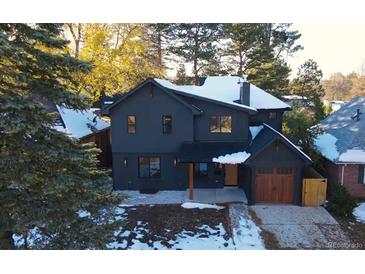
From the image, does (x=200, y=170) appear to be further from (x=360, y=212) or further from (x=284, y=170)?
(x=360, y=212)

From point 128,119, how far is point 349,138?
1205 centimetres

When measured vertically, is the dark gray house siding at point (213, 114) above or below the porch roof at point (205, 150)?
above

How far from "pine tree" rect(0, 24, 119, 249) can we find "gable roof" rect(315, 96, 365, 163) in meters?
12.8

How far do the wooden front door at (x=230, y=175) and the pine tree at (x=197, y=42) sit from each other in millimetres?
16941

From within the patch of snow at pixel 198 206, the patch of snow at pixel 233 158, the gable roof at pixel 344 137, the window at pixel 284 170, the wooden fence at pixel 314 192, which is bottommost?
the patch of snow at pixel 198 206

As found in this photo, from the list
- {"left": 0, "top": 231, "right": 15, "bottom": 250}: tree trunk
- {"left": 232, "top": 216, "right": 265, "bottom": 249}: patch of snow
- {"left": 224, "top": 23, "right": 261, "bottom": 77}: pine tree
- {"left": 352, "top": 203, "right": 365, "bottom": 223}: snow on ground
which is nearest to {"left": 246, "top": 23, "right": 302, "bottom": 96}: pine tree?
{"left": 224, "top": 23, "right": 261, "bottom": 77}: pine tree

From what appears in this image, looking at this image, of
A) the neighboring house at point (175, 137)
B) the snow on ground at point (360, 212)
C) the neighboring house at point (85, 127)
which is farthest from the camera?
the neighboring house at point (85, 127)

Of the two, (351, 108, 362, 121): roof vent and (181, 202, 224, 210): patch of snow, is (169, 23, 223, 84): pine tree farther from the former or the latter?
(181, 202, 224, 210): patch of snow

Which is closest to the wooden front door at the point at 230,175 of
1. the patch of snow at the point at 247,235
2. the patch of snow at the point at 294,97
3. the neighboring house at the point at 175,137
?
the neighboring house at the point at 175,137

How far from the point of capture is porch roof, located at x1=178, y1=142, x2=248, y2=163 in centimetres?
1591

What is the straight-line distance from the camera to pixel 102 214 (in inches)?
343

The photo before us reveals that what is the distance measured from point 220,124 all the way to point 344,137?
6908mm

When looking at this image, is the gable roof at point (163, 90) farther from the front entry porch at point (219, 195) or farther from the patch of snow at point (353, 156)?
the patch of snow at point (353, 156)

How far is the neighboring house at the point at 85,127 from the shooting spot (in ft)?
61.8
